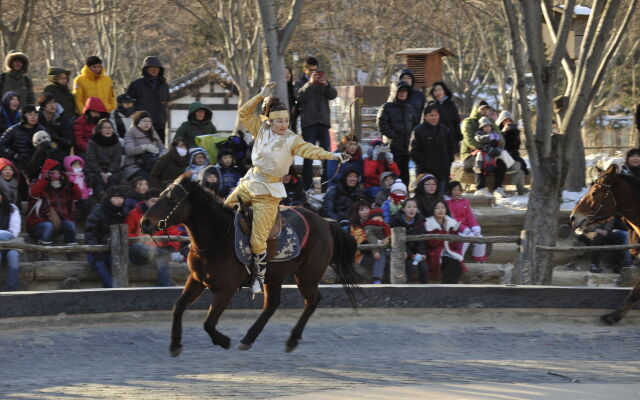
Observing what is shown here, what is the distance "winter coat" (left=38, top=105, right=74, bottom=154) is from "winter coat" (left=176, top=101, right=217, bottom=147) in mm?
1620

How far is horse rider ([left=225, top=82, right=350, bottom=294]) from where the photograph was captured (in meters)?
9.47

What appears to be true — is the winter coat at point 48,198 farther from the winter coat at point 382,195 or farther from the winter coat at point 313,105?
the winter coat at point 382,195

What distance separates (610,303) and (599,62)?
321 cm

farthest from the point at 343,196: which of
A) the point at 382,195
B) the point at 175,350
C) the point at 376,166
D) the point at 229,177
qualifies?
the point at 175,350

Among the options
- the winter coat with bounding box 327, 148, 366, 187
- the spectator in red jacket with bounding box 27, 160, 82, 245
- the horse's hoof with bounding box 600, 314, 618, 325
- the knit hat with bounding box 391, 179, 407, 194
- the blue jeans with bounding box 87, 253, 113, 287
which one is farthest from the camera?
the winter coat with bounding box 327, 148, 366, 187

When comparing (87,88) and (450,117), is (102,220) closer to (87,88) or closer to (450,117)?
(87,88)

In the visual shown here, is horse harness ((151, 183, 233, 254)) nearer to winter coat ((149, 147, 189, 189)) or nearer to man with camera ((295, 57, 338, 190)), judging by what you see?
winter coat ((149, 147, 189, 189))

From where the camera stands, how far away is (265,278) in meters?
9.92

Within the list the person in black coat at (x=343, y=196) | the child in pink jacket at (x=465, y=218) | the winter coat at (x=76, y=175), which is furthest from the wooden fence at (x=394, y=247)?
the winter coat at (x=76, y=175)

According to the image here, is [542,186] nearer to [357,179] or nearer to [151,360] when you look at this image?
[357,179]

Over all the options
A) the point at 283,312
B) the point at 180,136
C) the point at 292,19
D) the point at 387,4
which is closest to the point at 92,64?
the point at 180,136

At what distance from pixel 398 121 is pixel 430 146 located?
905 millimetres

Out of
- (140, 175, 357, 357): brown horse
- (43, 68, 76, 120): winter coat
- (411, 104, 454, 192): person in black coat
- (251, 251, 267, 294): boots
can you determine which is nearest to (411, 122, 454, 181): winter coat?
(411, 104, 454, 192): person in black coat

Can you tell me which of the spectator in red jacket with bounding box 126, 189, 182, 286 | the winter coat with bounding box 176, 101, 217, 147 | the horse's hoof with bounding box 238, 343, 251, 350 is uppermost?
the winter coat with bounding box 176, 101, 217, 147
